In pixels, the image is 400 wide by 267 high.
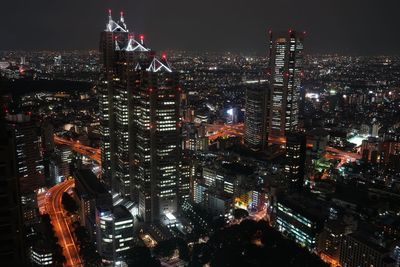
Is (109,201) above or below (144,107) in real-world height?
below

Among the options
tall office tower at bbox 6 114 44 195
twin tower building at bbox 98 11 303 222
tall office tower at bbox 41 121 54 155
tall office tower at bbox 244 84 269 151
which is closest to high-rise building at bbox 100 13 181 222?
twin tower building at bbox 98 11 303 222

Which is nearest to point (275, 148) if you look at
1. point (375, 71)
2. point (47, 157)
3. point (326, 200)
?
point (326, 200)

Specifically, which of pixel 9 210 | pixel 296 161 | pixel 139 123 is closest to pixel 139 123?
pixel 139 123

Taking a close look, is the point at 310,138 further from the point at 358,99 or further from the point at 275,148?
the point at 358,99

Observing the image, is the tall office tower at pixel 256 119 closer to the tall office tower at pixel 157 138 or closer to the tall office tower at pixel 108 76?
the tall office tower at pixel 108 76

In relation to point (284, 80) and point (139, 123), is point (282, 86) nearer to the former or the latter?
point (284, 80)

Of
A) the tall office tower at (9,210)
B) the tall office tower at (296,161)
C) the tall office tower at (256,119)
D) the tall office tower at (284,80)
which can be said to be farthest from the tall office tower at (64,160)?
the tall office tower at (9,210)

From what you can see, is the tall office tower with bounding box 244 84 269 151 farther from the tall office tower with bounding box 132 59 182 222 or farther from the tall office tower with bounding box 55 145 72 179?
the tall office tower with bounding box 55 145 72 179

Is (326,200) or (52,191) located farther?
(52,191)
